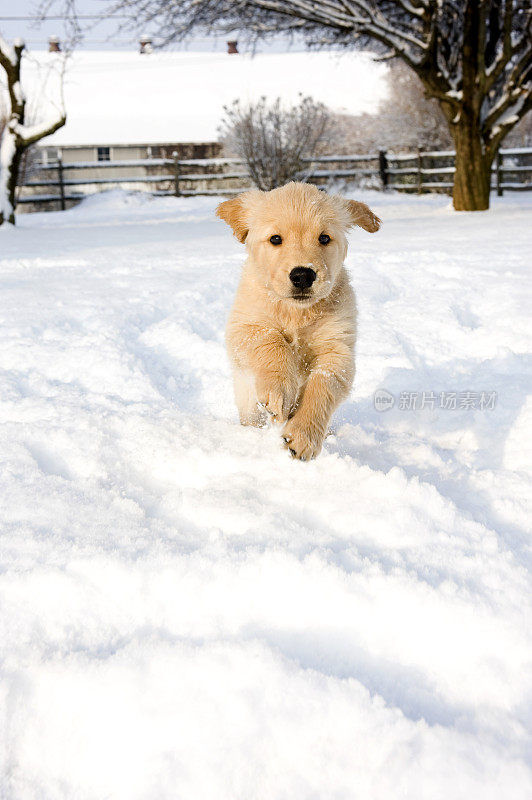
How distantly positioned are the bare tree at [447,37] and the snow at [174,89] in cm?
1799

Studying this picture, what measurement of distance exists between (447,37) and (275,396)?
13304 mm

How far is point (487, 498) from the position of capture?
2473 mm

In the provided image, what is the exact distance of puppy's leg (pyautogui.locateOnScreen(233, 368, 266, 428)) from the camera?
10.3 feet

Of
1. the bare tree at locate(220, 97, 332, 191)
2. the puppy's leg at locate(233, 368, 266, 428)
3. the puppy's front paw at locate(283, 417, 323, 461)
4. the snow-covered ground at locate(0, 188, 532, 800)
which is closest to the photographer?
the snow-covered ground at locate(0, 188, 532, 800)

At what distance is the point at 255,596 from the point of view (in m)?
1.84

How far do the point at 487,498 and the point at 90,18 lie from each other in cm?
1147

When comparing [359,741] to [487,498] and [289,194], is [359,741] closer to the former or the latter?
[487,498]

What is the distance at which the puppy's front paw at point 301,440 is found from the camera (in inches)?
98.1

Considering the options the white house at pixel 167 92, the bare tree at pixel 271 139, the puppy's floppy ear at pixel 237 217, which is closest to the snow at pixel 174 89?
the white house at pixel 167 92

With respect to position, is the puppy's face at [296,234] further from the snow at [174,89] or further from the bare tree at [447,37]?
the snow at [174,89]

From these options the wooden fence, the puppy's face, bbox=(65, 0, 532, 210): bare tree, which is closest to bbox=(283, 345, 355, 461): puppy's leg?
the puppy's face

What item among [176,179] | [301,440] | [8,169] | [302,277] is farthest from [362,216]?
[176,179]

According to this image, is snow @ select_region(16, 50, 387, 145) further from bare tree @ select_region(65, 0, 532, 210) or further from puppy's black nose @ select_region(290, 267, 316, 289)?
puppy's black nose @ select_region(290, 267, 316, 289)

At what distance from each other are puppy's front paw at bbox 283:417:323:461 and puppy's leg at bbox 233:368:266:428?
22.7 inches
